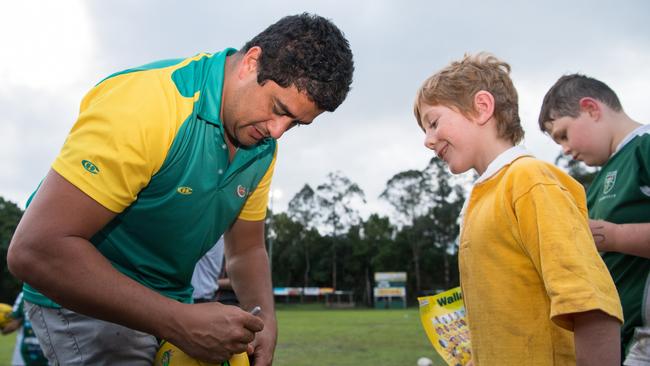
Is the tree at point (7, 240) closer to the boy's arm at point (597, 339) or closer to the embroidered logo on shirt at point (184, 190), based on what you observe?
the embroidered logo on shirt at point (184, 190)

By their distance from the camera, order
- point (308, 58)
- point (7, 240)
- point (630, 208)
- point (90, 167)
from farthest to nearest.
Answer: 1. point (7, 240)
2. point (630, 208)
3. point (308, 58)
4. point (90, 167)

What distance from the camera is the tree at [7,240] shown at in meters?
56.8

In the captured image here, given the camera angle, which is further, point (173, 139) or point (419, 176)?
point (419, 176)

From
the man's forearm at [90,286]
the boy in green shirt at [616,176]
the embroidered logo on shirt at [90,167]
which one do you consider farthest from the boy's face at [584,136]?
the embroidered logo on shirt at [90,167]

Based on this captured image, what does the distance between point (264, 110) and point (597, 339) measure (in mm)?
1657

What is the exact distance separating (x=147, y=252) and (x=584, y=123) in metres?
2.64

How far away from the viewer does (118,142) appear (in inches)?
76.4

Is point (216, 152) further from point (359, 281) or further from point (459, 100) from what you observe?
point (359, 281)

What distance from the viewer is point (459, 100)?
2580mm

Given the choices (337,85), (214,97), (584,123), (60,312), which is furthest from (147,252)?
(584,123)

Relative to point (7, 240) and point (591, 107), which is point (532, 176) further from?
point (7, 240)

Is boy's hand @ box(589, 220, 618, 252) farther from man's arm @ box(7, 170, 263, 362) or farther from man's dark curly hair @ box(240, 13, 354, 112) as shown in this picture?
man's arm @ box(7, 170, 263, 362)

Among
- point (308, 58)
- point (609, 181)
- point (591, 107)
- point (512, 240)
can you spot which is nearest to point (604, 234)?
point (512, 240)

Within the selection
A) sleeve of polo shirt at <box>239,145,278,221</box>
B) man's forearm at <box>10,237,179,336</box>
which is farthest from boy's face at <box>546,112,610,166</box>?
man's forearm at <box>10,237,179,336</box>
